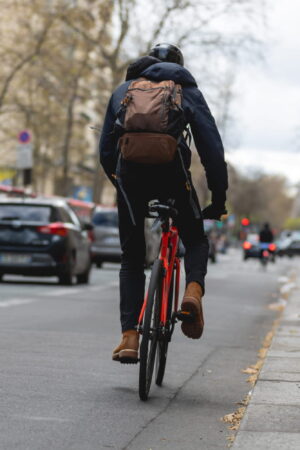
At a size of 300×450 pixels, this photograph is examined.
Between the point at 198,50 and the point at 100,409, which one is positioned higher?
the point at 198,50

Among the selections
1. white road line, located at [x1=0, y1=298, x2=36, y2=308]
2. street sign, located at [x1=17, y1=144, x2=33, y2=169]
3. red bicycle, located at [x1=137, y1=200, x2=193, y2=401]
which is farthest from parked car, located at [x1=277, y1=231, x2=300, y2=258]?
red bicycle, located at [x1=137, y1=200, x2=193, y2=401]

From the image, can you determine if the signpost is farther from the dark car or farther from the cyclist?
the cyclist

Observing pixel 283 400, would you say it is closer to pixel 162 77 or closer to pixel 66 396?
pixel 66 396

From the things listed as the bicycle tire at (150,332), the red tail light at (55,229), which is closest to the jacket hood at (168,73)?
the bicycle tire at (150,332)

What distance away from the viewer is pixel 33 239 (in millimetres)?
20250

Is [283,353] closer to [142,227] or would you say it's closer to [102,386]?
[102,386]

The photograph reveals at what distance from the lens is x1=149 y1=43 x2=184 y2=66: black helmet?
6.73 meters

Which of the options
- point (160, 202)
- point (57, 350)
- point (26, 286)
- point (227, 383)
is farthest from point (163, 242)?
point (26, 286)

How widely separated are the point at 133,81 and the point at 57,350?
2.97 meters

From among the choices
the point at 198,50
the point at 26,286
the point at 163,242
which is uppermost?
the point at 198,50

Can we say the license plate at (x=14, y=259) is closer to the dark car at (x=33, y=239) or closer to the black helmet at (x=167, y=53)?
the dark car at (x=33, y=239)

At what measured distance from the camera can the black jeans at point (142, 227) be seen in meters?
6.52

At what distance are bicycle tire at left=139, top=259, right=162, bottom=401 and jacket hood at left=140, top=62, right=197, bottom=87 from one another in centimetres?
99

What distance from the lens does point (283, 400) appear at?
248 inches
